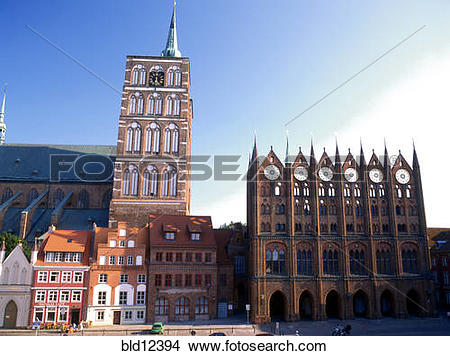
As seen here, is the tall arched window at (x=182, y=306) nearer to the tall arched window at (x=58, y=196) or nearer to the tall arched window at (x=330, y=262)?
the tall arched window at (x=330, y=262)

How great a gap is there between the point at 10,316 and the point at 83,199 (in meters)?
25.4

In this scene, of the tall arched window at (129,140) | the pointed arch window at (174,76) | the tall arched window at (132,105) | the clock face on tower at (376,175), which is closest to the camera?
the clock face on tower at (376,175)

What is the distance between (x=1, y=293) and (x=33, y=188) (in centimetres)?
2695

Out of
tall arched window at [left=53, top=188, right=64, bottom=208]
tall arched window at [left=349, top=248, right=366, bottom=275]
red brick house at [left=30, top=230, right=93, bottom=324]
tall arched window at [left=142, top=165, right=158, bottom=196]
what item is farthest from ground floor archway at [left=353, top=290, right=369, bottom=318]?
tall arched window at [left=53, top=188, right=64, bottom=208]

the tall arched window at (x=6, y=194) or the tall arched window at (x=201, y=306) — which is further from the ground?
the tall arched window at (x=6, y=194)

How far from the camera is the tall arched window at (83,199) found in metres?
60.9

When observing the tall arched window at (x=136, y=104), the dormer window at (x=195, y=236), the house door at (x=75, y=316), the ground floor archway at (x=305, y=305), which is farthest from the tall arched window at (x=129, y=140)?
the ground floor archway at (x=305, y=305)

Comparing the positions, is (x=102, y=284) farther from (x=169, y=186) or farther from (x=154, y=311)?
(x=169, y=186)

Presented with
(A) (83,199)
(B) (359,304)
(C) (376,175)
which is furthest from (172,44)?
(B) (359,304)

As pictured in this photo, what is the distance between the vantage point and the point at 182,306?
4300 centimetres

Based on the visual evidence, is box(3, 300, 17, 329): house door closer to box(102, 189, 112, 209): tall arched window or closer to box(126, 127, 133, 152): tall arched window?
box(102, 189, 112, 209): tall arched window

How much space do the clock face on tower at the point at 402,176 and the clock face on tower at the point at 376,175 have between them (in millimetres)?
2434

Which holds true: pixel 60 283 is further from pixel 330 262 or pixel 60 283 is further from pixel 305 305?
pixel 330 262

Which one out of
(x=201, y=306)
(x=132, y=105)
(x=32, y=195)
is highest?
(x=132, y=105)
